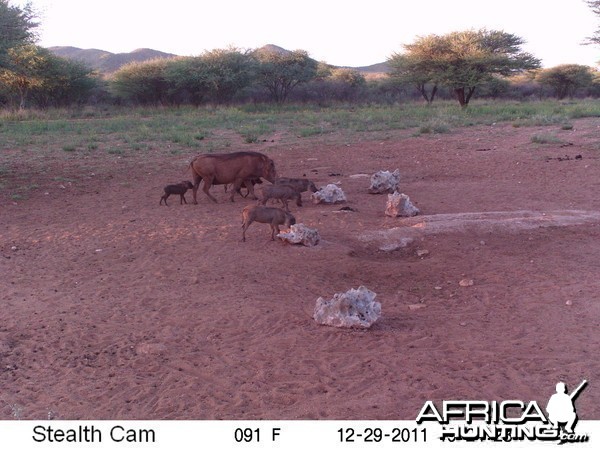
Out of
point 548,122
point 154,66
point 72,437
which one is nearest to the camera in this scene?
point 72,437

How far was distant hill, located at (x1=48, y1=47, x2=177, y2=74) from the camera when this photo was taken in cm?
9300

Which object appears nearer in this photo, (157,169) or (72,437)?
(72,437)

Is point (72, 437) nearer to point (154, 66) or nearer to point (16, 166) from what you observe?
point (16, 166)

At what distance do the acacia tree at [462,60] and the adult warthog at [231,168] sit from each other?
2605 cm

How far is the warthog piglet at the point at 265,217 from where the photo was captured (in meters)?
9.34

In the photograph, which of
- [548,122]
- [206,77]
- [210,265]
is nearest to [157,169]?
[210,265]

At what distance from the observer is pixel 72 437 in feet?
13.4

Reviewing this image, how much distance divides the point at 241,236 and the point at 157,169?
7379mm

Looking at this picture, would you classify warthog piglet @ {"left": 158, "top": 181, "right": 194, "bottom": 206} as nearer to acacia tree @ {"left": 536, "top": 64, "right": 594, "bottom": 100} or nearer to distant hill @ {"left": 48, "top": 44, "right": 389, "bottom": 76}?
acacia tree @ {"left": 536, "top": 64, "right": 594, "bottom": 100}

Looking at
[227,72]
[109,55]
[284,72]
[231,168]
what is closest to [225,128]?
[231,168]

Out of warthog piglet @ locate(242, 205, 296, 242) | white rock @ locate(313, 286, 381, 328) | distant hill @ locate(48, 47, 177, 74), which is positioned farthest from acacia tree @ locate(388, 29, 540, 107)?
distant hill @ locate(48, 47, 177, 74)

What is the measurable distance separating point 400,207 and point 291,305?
4.21 metres

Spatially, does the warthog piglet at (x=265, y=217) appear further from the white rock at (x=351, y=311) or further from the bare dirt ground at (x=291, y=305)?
the white rock at (x=351, y=311)

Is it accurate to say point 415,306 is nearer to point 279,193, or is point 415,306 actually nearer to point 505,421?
point 505,421
